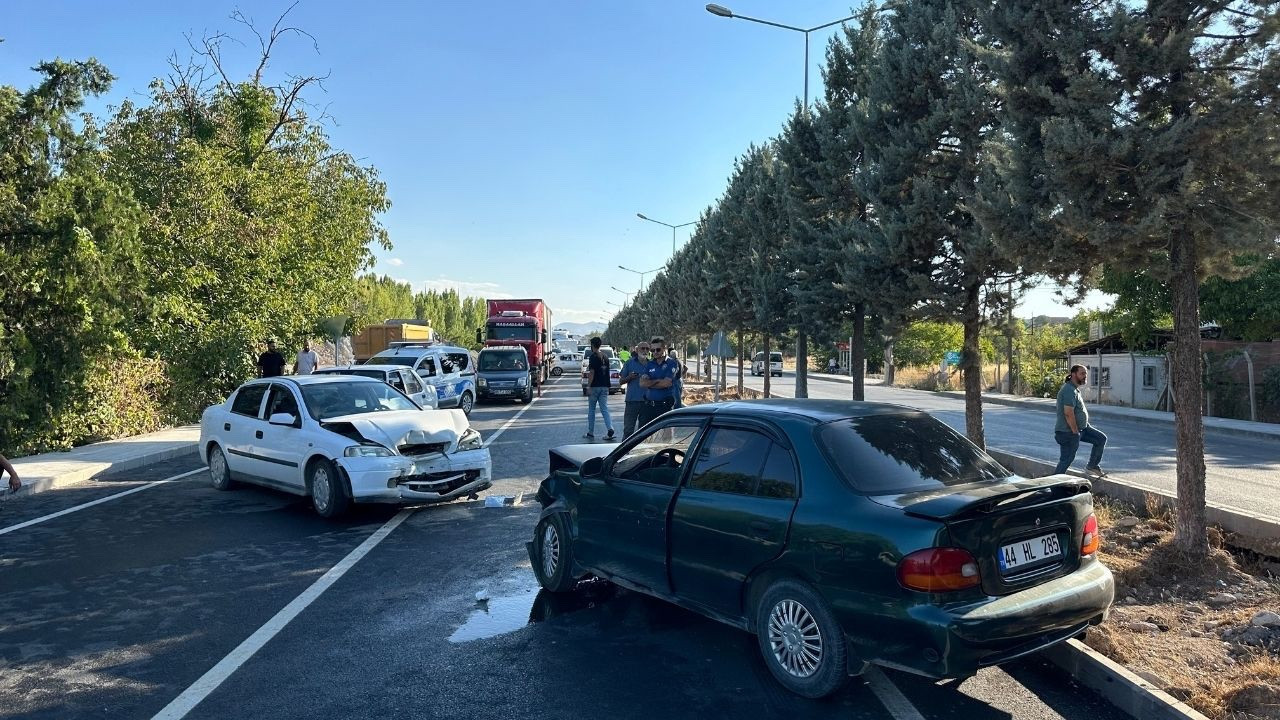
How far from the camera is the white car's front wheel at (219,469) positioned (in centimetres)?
1101

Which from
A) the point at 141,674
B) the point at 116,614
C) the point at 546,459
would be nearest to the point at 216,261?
the point at 546,459

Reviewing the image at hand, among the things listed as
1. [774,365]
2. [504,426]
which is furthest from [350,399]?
[774,365]

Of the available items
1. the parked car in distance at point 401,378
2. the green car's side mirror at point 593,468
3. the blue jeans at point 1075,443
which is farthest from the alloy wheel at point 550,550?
the parked car in distance at point 401,378

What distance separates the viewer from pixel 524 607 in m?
5.89

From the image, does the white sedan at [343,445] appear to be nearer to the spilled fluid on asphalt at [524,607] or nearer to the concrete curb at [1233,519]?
the spilled fluid on asphalt at [524,607]

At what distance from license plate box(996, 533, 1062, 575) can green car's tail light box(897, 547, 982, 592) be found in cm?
28

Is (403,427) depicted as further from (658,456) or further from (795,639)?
(795,639)

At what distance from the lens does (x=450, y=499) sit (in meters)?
9.71

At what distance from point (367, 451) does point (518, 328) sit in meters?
28.7

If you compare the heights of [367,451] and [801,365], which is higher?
[801,365]

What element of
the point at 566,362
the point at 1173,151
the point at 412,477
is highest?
the point at 1173,151

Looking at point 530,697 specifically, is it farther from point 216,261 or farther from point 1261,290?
point 1261,290

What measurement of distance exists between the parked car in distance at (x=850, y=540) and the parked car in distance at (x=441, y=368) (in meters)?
15.9

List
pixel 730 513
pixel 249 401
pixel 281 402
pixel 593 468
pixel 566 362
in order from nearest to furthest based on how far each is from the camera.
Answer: pixel 730 513 < pixel 593 468 < pixel 281 402 < pixel 249 401 < pixel 566 362
